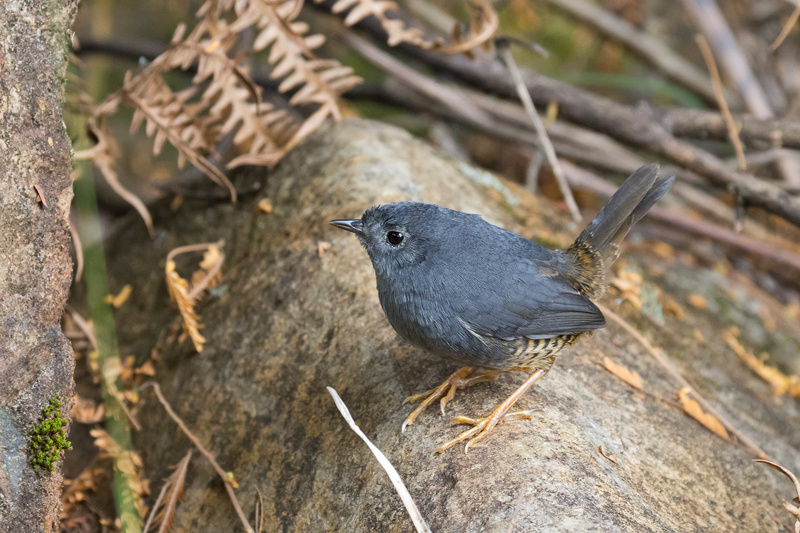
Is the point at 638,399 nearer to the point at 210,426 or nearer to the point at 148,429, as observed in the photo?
the point at 210,426

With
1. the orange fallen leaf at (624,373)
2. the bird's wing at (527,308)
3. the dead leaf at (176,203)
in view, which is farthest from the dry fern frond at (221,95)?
the orange fallen leaf at (624,373)

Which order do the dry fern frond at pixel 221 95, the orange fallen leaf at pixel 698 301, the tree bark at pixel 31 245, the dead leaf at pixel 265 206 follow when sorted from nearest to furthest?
the tree bark at pixel 31 245
the dry fern frond at pixel 221 95
the dead leaf at pixel 265 206
the orange fallen leaf at pixel 698 301

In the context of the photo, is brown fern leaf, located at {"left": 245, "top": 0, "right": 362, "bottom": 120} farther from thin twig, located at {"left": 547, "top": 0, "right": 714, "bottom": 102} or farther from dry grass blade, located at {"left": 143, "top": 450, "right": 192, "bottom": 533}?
thin twig, located at {"left": 547, "top": 0, "right": 714, "bottom": 102}

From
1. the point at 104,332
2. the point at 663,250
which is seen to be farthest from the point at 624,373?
the point at 104,332

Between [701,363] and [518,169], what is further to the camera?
[518,169]

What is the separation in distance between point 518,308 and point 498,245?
281 mm

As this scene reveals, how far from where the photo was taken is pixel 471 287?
8.25 feet

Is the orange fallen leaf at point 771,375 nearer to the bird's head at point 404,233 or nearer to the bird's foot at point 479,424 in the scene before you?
the bird's foot at point 479,424

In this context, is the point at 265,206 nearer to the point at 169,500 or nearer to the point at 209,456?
the point at 209,456

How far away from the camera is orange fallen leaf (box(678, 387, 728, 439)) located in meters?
2.92

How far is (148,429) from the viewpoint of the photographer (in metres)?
3.11

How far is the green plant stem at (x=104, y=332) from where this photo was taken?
2711 mm

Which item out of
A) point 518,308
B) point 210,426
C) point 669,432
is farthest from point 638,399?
point 210,426

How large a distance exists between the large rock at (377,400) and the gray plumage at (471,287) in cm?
24
